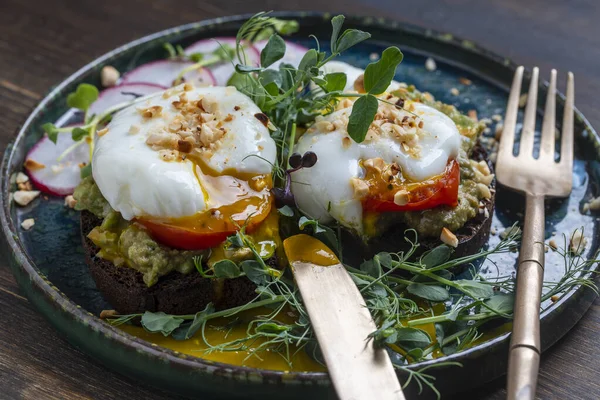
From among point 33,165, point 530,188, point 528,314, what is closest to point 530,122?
point 530,188

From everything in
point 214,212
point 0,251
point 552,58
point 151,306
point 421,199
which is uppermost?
point 552,58

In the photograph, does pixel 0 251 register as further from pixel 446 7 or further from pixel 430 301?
pixel 446 7

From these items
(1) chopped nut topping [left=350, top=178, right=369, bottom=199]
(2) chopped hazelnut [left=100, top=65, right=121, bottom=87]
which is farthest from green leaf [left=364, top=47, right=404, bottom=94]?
(2) chopped hazelnut [left=100, top=65, right=121, bottom=87]

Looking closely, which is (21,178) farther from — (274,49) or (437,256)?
(437,256)

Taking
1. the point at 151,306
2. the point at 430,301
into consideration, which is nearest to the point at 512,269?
the point at 430,301

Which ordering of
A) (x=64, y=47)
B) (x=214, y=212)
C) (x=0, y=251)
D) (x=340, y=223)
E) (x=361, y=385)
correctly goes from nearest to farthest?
1. (x=361, y=385)
2. (x=214, y=212)
3. (x=340, y=223)
4. (x=0, y=251)
5. (x=64, y=47)

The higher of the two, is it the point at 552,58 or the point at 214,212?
the point at 552,58

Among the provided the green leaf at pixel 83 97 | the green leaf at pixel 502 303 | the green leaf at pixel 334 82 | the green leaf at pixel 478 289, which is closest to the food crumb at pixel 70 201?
the green leaf at pixel 83 97
